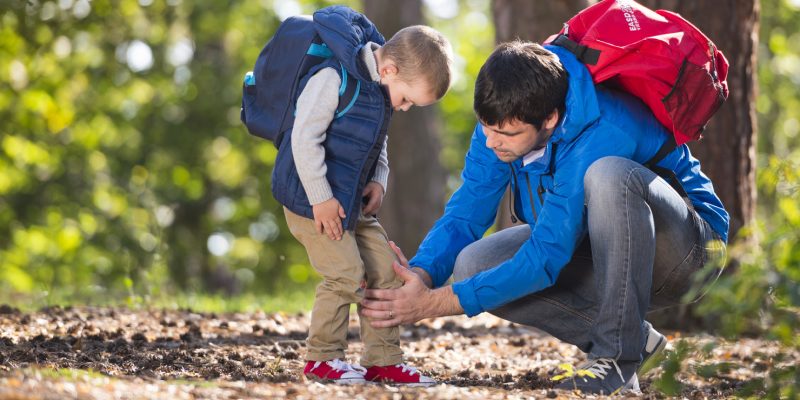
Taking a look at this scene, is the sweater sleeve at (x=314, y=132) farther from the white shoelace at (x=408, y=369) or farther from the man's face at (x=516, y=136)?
the white shoelace at (x=408, y=369)

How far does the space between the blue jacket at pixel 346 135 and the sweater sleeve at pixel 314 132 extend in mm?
71

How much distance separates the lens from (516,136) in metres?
3.74

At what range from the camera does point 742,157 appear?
19.7ft

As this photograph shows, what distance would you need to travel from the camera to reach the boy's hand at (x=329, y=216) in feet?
12.6

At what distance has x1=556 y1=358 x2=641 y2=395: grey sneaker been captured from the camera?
3.60 meters

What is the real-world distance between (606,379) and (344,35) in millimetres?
1720

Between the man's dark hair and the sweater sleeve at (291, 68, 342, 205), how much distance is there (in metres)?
0.60

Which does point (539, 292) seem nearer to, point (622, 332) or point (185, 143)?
point (622, 332)

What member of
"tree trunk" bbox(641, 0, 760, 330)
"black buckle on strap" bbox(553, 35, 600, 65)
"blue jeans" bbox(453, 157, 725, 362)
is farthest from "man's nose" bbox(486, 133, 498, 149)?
"tree trunk" bbox(641, 0, 760, 330)

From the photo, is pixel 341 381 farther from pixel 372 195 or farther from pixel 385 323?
pixel 372 195

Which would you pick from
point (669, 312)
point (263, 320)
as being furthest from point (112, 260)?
point (669, 312)

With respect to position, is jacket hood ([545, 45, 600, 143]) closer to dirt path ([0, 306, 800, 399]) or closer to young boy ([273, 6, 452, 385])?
young boy ([273, 6, 452, 385])

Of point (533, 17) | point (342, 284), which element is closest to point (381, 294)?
point (342, 284)

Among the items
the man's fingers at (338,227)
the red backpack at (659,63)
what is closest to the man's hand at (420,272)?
the man's fingers at (338,227)
